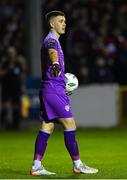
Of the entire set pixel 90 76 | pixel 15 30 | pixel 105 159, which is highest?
pixel 15 30

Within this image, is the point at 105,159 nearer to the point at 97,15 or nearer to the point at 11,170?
the point at 11,170

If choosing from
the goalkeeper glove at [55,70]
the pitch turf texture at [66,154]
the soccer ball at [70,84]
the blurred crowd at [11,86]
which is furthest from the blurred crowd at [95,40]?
the goalkeeper glove at [55,70]

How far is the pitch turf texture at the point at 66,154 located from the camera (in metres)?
10.9

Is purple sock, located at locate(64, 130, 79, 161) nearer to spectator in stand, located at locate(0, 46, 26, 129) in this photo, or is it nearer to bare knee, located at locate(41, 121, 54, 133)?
bare knee, located at locate(41, 121, 54, 133)

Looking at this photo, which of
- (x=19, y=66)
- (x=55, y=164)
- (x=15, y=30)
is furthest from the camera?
(x=15, y=30)

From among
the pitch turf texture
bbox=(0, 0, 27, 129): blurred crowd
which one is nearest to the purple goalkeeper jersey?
the pitch turf texture

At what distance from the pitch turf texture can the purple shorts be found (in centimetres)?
80

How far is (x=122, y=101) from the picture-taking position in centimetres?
2141

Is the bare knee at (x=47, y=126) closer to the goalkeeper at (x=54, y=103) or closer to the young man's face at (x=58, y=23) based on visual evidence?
the goalkeeper at (x=54, y=103)

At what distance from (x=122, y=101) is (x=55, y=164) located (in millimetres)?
9315

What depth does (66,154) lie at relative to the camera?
14.2m

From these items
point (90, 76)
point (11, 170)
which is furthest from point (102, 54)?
point (11, 170)

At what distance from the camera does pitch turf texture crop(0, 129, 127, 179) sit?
35.7 feet

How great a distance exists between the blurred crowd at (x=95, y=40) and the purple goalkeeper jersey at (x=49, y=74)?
1071 centimetres
